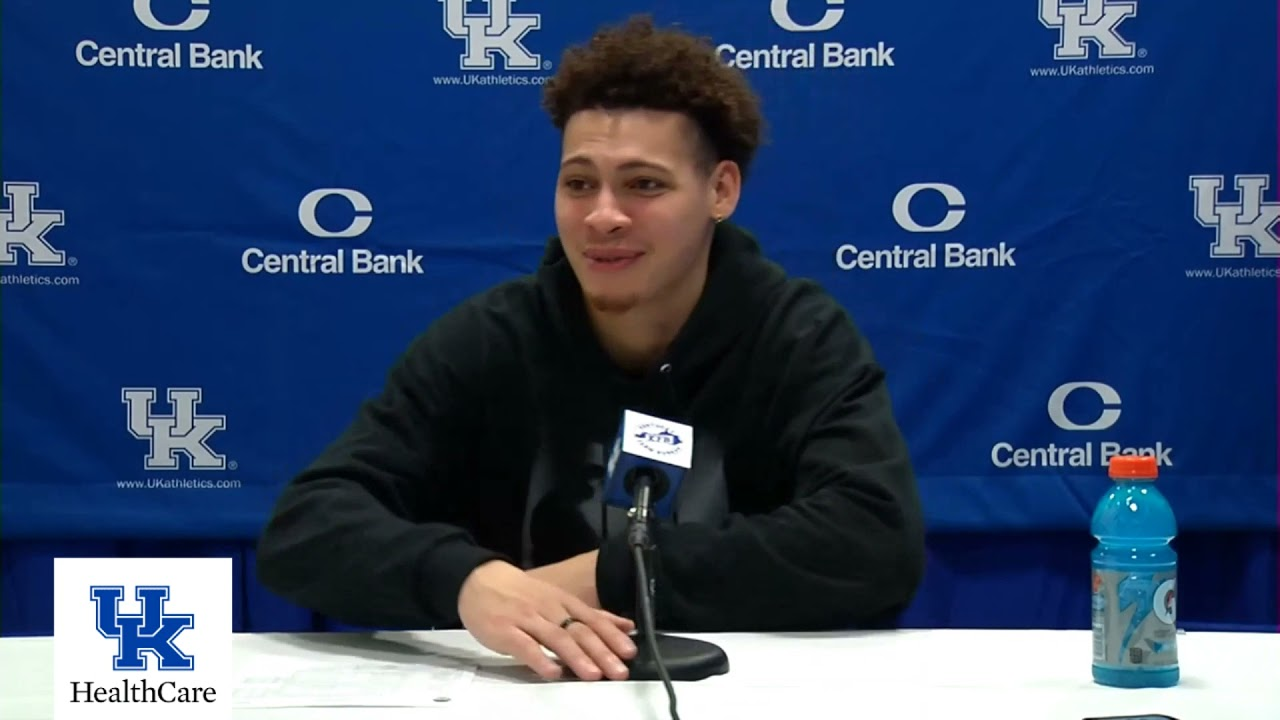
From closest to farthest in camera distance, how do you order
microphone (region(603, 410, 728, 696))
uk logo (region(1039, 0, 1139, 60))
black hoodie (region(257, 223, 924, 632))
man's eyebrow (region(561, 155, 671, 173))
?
microphone (region(603, 410, 728, 696)), black hoodie (region(257, 223, 924, 632)), man's eyebrow (region(561, 155, 671, 173)), uk logo (region(1039, 0, 1139, 60))

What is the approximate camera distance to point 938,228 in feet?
8.91

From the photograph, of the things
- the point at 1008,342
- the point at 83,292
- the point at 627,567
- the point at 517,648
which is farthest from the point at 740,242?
the point at 83,292

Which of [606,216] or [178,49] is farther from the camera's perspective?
[178,49]

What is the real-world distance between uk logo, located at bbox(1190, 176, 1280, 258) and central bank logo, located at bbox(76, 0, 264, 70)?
199cm

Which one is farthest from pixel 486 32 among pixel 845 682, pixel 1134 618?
pixel 1134 618

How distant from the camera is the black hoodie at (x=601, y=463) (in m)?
1.50

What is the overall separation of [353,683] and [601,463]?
62cm

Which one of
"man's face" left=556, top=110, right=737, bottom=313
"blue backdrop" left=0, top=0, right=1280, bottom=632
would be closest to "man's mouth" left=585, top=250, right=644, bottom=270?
"man's face" left=556, top=110, right=737, bottom=313

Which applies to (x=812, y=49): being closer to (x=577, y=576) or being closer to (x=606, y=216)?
(x=606, y=216)

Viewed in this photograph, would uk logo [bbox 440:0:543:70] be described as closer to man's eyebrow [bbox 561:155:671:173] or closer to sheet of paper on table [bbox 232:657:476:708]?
man's eyebrow [bbox 561:155:671:173]

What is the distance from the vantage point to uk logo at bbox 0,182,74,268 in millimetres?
2711

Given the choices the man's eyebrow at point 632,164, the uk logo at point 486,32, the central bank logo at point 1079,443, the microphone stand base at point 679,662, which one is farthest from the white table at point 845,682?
the uk logo at point 486,32

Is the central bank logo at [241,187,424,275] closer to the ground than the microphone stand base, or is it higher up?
higher up

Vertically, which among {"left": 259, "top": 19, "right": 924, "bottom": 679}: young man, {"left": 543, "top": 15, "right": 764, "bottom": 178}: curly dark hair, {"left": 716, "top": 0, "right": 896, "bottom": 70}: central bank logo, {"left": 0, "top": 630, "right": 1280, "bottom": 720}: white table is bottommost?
{"left": 0, "top": 630, "right": 1280, "bottom": 720}: white table
